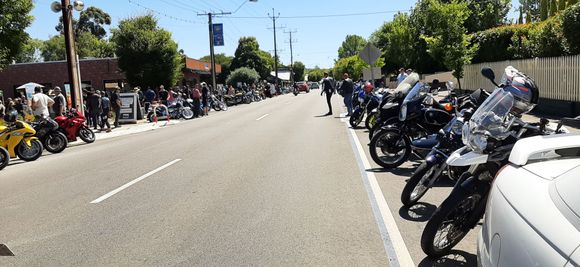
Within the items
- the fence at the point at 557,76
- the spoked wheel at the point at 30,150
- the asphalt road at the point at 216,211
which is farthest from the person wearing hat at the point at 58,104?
the fence at the point at 557,76

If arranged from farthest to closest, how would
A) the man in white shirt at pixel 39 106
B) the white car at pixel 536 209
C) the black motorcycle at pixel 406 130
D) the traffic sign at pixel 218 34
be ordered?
the traffic sign at pixel 218 34
the man in white shirt at pixel 39 106
the black motorcycle at pixel 406 130
the white car at pixel 536 209

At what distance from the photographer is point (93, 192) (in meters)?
7.97

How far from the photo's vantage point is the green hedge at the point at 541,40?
56.7 ft

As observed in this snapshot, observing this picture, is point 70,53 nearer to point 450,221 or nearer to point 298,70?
point 450,221

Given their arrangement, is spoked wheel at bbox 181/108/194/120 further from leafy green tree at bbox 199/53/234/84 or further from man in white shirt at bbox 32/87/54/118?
leafy green tree at bbox 199/53/234/84

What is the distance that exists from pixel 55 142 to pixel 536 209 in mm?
13815

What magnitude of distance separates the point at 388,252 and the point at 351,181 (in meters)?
3.35

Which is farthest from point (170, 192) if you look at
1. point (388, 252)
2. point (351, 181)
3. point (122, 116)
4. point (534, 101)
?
point (122, 116)

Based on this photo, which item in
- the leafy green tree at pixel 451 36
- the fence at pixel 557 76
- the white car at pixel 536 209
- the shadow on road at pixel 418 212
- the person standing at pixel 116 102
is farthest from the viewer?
the leafy green tree at pixel 451 36

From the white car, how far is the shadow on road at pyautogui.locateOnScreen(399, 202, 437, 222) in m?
2.93

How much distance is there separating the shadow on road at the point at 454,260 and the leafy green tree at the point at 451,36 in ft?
80.2

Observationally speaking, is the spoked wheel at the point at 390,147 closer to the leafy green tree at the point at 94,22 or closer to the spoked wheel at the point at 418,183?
the spoked wheel at the point at 418,183

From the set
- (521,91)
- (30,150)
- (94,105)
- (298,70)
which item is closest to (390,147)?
(521,91)

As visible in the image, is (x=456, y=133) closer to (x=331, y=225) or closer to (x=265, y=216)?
(x=331, y=225)
